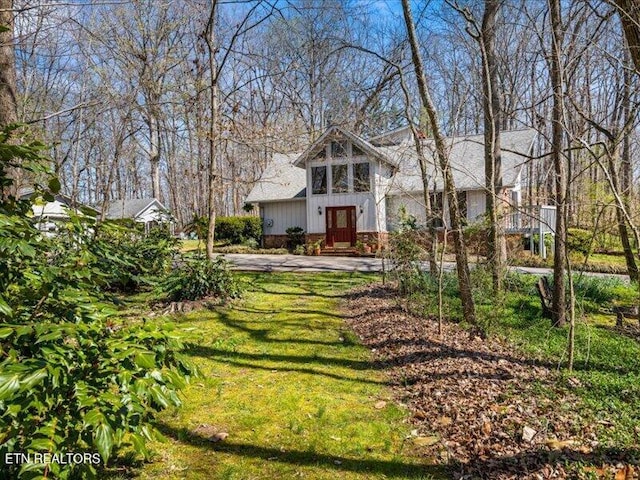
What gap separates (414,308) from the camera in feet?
24.4

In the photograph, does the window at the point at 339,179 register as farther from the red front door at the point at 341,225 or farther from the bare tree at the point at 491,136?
the bare tree at the point at 491,136

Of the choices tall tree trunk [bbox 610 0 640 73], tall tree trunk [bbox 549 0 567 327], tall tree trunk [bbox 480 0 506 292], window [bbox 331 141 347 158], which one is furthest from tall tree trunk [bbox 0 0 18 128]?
window [bbox 331 141 347 158]

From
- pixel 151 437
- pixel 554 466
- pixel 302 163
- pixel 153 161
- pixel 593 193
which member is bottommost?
pixel 554 466

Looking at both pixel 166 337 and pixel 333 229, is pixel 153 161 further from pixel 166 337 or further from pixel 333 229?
pixel 166 337

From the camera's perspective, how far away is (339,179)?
801 inches

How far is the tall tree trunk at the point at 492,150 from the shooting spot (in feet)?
20.8

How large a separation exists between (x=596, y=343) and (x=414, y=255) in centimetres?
325

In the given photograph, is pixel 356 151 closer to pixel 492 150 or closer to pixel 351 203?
pixel 351 203

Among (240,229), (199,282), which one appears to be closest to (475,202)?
(240,229)

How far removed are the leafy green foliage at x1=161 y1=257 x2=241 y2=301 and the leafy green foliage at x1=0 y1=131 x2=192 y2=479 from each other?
570 cm

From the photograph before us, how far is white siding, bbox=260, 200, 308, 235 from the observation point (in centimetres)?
2212

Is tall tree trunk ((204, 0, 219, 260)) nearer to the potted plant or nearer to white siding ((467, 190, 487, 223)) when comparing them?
the potted plant

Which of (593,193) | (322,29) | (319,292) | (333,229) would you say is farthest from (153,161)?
(593,193)

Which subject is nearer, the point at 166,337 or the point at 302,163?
the point at 166,337
